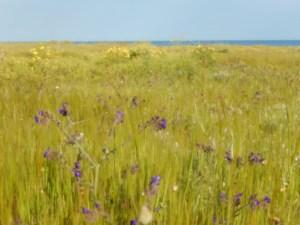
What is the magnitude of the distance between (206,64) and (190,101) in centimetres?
877

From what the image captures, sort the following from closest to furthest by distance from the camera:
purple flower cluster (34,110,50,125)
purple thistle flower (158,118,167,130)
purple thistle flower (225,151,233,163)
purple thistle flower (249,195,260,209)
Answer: purple thistle flower (249,195,260,209)
purple thistle flower (225,151,233,163)
purple thistle flower (158,118,167,130)
purple flower cluster (34,110,50,125)

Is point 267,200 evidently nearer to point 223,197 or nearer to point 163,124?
point 223,197

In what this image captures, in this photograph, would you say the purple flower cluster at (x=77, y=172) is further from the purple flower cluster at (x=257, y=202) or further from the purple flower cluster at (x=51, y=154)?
the purple flower cluster at (x=257, y=202)

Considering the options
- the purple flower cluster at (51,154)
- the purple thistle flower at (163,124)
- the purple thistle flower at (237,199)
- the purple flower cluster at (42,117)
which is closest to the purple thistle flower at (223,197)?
the purple thistle flower at (237,199)

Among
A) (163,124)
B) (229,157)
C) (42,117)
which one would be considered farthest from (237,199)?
(42,117)

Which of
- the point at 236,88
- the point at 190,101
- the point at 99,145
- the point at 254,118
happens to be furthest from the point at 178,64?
the point at 99,145

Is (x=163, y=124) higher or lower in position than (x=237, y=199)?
higher

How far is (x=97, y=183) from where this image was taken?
145 centimetres

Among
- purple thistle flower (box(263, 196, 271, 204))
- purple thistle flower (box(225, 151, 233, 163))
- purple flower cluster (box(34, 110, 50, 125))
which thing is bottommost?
purple thistle flower (box(263, 196, 271, 204))

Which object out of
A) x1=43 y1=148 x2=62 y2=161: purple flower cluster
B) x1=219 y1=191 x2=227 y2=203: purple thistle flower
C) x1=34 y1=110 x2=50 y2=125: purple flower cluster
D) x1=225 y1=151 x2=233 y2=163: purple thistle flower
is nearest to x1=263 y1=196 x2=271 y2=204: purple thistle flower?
x1=219 y1=191 x2=227 y2=203: purple thistle flower

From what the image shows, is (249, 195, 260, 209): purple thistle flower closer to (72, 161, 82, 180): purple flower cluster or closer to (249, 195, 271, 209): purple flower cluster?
(249, 195, 271, 209): purple flower cluster

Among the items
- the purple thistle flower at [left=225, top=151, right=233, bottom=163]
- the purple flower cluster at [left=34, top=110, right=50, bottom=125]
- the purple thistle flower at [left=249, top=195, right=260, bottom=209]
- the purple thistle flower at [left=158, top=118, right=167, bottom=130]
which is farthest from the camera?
the purple flower cluster at [left=34, top=110, right=50, bottom=125]

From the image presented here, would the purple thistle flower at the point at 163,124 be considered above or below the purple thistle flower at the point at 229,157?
above

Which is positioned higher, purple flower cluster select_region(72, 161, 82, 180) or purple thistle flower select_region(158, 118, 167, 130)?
purple thistle flower select_region(158, 118, 167, 130)
